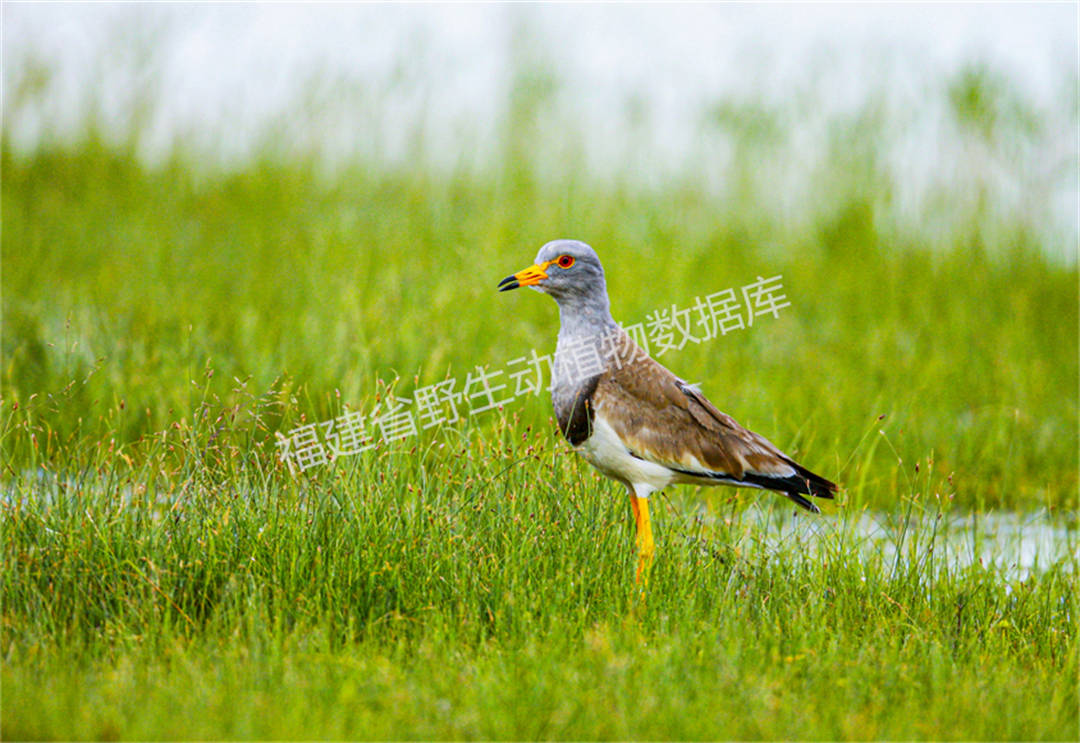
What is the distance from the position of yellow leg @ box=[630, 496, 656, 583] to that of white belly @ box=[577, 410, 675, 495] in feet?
0.25

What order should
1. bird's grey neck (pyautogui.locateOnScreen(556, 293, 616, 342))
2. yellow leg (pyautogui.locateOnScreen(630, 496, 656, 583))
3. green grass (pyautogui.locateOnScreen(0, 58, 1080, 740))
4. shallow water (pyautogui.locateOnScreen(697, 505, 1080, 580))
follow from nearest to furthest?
green grass (pyautogui.locateOnScreen(0, 58, 1080, 740))
yellow leg (pyautogui.locateOnScreen(630, 496, 656, 583))
bird's grey neck (pyautogui.locateOnScreen(556, 293, 616, 342))
shallow water (pyautogui.locateOnScreen(697, 505, 1080, 580))

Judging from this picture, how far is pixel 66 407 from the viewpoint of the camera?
24.0 ft

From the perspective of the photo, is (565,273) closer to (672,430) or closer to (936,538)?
(672,430)

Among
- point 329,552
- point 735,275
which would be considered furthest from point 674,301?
point 329,552

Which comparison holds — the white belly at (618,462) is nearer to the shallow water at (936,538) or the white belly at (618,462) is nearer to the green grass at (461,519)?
the green grass at (461,519)

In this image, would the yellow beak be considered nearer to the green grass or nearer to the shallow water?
the green grass

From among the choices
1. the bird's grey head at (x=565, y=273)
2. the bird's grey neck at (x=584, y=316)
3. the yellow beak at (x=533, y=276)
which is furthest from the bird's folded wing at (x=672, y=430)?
the yellow beak at (x=533, y=276)

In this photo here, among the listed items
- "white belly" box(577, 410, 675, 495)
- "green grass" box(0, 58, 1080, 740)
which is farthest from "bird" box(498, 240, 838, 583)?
"green grass" box(0, 58, 1080, 740)

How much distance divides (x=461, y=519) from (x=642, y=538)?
900mm

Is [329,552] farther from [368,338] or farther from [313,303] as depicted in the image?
[313,303]

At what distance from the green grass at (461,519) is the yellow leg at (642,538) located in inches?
3.2

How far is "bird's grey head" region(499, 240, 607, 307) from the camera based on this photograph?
198 inches

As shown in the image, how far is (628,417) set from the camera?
5.05m

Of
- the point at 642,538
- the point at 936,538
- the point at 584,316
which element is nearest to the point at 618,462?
the point at 642,538
